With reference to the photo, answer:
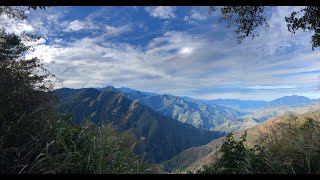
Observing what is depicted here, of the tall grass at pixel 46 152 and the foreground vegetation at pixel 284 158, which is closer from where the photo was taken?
the tall grass at pixel 46 152

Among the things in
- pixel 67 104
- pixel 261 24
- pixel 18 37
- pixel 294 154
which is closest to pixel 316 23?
pixel 261 24

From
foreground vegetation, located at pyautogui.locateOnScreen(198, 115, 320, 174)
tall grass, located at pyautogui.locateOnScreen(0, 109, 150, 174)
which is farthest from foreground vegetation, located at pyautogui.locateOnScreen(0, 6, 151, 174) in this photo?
foreground vegetation, located at pyautogui.locateOnScreen(198, 115, 320, 174)

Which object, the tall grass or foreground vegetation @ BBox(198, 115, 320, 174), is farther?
foreground vegetation @ BBox(198, 115, 320, 174)

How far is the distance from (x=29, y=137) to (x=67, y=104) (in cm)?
242

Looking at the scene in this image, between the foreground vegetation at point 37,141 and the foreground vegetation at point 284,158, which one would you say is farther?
the foreground vegetation at point 284,158

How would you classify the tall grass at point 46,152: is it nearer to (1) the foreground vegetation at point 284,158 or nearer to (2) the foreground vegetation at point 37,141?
(2) the foreground vegetation at point 37,141

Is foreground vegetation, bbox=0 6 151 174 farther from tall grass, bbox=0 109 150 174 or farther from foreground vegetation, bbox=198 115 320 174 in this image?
foreground vegetation, bbox=198 115 320 174

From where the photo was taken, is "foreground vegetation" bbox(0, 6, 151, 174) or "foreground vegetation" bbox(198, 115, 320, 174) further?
"foreground vegetation" bbox(198, 115, 320, 174)

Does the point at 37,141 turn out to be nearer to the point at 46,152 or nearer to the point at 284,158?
the point at 46,152

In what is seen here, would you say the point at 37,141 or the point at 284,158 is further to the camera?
the point at 284,158

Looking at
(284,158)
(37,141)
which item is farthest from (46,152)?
(284,158)

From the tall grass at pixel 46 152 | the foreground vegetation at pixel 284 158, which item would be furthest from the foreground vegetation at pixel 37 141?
the foreground vegetation at pixel 284 158

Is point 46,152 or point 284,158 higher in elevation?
point 46,152
